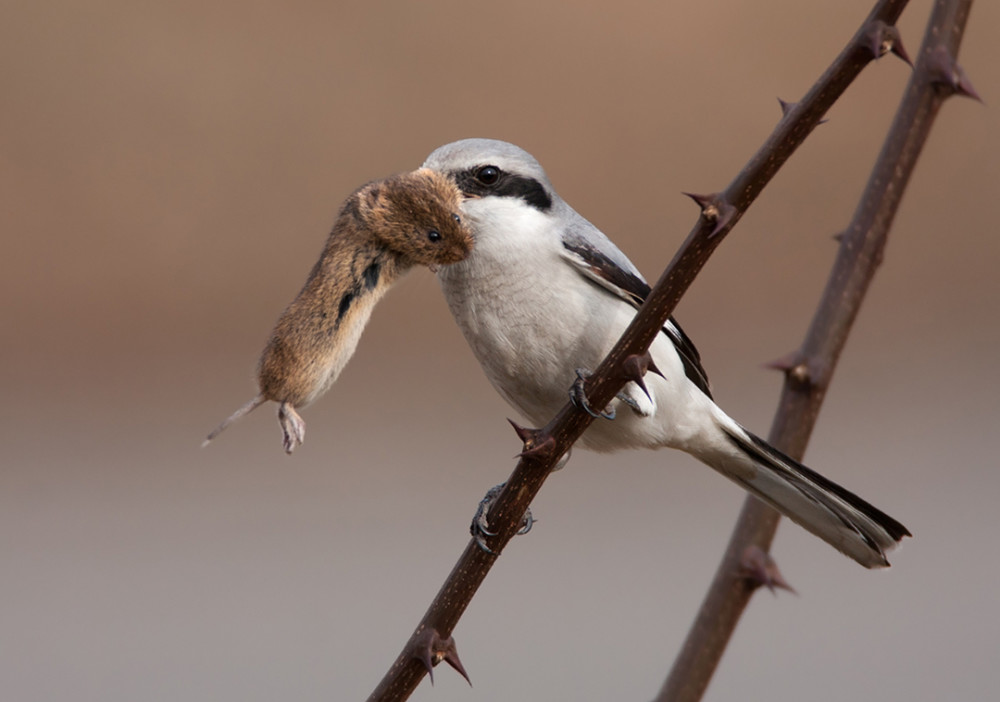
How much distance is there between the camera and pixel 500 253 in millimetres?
1767

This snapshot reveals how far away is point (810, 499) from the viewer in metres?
1.82

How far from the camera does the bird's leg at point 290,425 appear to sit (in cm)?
121

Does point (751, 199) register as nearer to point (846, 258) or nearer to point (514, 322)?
point (846, 258)

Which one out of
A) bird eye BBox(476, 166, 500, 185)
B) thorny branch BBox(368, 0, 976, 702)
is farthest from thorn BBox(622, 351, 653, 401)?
bird eye BBox(476, 166, 500, 185)

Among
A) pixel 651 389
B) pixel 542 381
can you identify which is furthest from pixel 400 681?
pixel 651 389

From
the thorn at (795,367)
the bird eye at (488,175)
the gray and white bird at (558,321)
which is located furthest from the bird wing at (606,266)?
the thorn at (795,367)

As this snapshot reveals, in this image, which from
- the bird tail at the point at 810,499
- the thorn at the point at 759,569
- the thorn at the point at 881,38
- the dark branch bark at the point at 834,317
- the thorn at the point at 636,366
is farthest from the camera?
the bird tail at the point at 810,499

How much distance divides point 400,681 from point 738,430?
1.07 meters

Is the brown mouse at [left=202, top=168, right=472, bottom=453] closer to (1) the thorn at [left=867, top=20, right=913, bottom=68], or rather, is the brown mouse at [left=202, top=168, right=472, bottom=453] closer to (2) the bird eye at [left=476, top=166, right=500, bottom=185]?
(2) the bird eye at [left=476, top=166, right=500, bottom=185]

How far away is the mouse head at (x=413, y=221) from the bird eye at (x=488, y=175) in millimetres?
290

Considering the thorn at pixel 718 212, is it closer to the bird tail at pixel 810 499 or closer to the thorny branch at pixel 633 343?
the thorny branch at pixel 633 343

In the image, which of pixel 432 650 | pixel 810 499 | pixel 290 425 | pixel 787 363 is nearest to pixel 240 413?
pixel 290 425

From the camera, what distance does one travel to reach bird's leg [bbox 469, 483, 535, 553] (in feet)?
3.72

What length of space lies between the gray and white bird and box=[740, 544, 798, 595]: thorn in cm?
49
